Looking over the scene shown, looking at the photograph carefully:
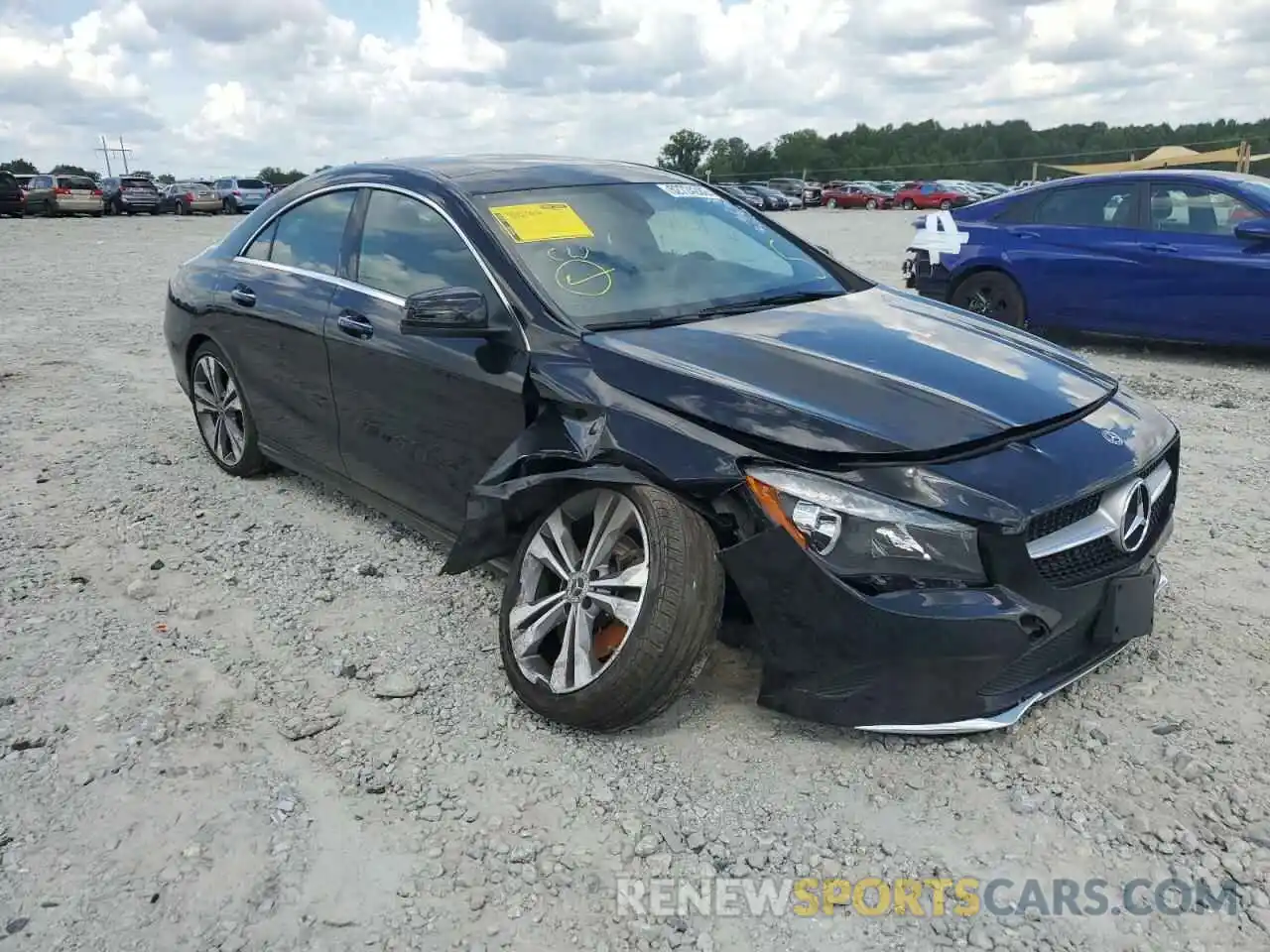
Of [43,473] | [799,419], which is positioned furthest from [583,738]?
[43,473]

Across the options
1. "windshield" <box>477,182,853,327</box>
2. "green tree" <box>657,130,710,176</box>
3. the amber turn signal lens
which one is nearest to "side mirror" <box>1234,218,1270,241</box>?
"windshield" <box>477,182,853,327</box>

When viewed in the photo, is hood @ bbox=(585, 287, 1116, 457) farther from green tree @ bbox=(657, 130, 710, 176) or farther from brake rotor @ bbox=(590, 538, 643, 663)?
green tree @ bbox=(657, 130, 710, 176)

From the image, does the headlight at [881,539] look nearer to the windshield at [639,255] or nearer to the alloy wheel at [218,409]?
the windshield at [639,255]

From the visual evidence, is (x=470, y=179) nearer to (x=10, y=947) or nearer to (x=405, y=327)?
(x=405, y=327)

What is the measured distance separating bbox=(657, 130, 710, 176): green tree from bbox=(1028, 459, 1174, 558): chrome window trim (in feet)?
274

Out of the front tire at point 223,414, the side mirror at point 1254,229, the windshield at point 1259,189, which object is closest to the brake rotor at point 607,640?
the front tire at point 223,414

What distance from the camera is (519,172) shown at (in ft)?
13.1

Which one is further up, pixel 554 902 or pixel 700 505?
pixel 700 505

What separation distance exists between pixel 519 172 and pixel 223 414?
2192 mm

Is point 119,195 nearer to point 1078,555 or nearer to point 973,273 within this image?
point 973,273

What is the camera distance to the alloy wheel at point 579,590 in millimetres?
2912

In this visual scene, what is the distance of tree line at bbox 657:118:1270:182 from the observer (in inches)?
2785

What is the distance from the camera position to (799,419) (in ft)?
9.00

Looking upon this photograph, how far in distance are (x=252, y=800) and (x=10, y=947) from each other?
0.62 m
